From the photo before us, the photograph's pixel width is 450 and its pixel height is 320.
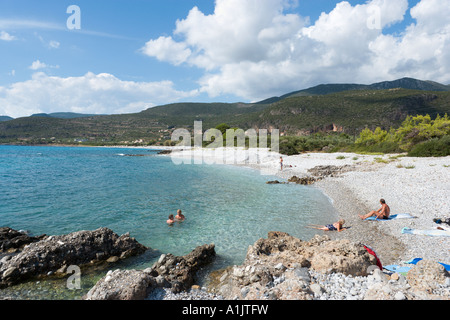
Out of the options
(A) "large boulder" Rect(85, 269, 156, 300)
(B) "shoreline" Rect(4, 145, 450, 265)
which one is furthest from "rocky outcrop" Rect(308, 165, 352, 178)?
(A) "large boulder" Rect(85, 269, 156, 300)

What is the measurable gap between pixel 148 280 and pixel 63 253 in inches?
155

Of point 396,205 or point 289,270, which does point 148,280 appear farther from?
point 396,205

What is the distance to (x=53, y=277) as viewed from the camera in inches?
262

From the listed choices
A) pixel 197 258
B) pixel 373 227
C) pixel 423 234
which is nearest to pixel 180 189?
pixel 197 258

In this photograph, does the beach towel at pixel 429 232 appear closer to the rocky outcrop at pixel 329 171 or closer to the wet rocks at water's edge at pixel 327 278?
the wet rocks at water's edge at pixel 327 278

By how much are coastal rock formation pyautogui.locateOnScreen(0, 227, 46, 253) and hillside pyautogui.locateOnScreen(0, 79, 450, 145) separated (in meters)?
83.3

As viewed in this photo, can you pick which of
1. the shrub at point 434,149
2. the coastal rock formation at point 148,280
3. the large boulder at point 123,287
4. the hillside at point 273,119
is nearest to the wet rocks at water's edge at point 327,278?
the coastal rock formation at point 148,280

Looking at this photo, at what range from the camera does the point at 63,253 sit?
7281mm

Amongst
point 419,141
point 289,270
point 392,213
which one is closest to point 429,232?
point 392,213

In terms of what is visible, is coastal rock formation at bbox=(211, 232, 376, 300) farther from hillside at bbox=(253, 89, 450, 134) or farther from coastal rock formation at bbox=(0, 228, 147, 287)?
hillside at bbox=(253, 89, 450, 134)

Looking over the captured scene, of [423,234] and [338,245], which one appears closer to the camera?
[338,245]

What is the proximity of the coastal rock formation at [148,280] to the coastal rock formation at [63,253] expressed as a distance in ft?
6.91
